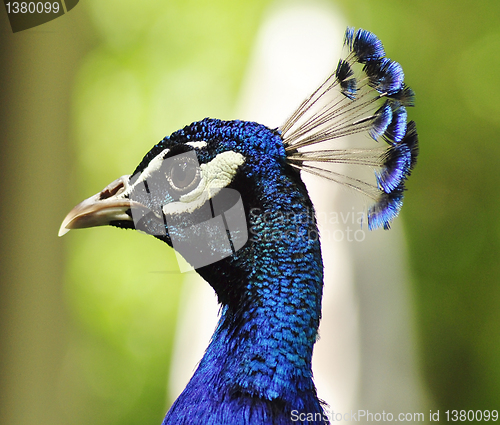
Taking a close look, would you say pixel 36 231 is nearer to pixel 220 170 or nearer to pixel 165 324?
pixel 165 324

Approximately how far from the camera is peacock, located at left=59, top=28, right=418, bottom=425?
2.05 feet

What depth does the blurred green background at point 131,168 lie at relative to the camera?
3.46 ft

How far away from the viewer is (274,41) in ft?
3.94

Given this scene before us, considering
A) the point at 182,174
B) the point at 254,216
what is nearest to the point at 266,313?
the point at 254,216

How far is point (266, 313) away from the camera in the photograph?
2.09 ft

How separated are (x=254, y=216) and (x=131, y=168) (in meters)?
0.75

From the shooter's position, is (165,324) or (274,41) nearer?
(274,41)

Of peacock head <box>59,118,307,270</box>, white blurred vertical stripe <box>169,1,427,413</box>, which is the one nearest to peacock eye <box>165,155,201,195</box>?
peacock head <box>59,118,307,270</box>

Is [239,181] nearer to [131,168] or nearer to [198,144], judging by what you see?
[198,144]

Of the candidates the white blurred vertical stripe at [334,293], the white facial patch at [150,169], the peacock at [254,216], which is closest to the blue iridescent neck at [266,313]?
the peacock at [254,216]

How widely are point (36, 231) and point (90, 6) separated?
2.15 feet

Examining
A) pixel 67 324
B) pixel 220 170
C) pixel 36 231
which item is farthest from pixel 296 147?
pixel 67 324

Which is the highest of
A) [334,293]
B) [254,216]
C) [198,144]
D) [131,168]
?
[131,168]

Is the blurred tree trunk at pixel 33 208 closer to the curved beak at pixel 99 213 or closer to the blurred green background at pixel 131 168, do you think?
the blurred green background at pixel 131 168
